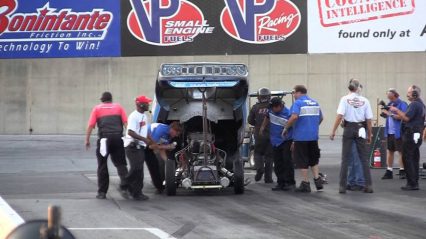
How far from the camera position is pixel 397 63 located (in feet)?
99.7

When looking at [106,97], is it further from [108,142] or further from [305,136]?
[305,136]

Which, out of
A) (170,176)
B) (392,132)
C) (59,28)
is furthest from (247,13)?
(170,176)

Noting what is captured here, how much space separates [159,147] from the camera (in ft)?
42.8

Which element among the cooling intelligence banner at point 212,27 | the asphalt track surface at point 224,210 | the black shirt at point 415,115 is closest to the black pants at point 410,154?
the black shirt at point 415,115

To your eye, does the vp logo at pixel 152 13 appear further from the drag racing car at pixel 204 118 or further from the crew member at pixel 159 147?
the crew member at pixel 159 147

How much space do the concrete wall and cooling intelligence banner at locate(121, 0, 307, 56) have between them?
1.27 ft

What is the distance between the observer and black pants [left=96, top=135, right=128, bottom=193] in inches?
497

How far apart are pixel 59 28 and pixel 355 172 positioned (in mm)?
19556

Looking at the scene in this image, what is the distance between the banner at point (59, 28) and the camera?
30.9 m

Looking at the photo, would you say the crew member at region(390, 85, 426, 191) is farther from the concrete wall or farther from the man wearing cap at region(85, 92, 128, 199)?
the concrete wall

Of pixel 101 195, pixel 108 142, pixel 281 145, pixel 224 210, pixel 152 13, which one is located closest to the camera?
pixel 224 210

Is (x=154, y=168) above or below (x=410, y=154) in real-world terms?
below

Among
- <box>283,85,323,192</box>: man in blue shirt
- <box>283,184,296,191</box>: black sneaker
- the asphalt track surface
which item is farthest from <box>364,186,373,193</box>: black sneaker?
<box>283,184,296,191</box>: black sneaker

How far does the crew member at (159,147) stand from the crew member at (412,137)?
402cm
